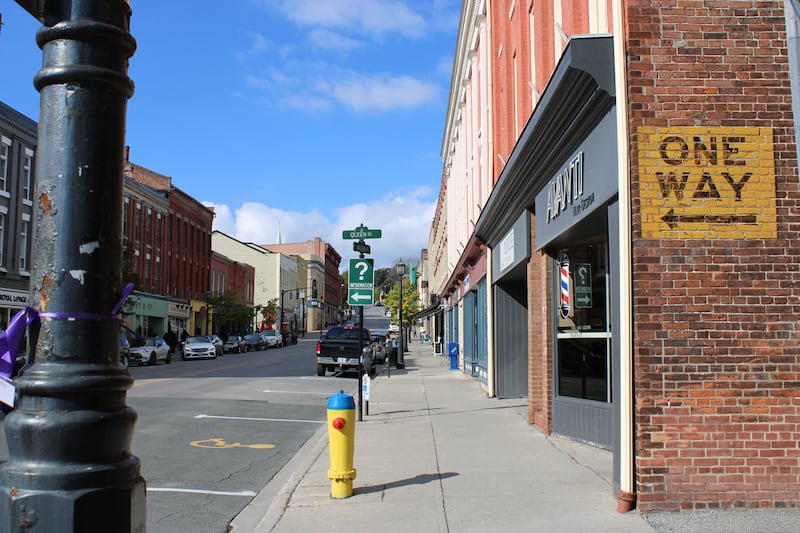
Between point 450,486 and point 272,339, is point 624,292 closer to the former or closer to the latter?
point 450,486

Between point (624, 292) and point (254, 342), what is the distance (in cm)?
5226

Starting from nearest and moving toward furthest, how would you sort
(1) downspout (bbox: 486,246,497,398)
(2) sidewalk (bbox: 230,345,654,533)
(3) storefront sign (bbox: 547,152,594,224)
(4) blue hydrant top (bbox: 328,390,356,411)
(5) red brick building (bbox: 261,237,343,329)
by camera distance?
(2) sidewalk (bbox: 230,345,654,533)
(4) blue hydrant top (bbox: 328,390,356,411)
(3) storefront sign (bbox: 547,152,594,224)
(1) downspout (bbox: 486,246,497,398)
(5) red brick building (bbox: 261,237,343,329)

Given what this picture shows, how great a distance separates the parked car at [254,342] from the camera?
185ft

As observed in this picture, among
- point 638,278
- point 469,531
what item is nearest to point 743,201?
point 638,278

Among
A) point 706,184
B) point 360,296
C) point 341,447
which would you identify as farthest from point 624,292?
point 360,296

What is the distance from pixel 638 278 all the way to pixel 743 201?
122 cm

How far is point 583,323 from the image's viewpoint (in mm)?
10344

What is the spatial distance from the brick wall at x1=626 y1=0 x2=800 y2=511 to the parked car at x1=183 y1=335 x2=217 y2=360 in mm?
38987

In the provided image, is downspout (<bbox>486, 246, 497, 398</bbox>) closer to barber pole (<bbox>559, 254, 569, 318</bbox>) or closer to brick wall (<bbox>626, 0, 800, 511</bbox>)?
barber pole (<bbox>559, 254, 569, 318</bbox>)

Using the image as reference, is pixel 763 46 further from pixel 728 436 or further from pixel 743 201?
pixel 728 436

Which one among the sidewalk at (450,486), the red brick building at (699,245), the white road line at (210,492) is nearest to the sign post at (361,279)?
the sidewalk at (450,486)

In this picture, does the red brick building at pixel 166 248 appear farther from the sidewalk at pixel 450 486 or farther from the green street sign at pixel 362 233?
the sidewalk at pixel 450 486

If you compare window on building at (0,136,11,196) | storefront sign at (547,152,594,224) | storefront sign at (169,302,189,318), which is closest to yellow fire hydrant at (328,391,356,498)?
storefront sign at (547,152,594,224)

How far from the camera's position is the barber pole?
10.6 m
